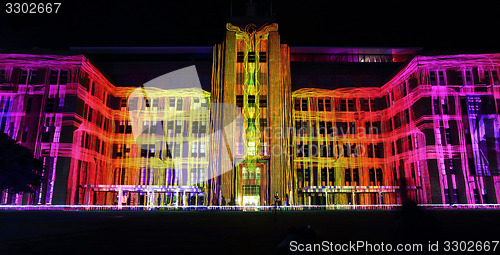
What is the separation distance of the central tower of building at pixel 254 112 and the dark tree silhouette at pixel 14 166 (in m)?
19.8

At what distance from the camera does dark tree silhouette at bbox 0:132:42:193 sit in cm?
2559

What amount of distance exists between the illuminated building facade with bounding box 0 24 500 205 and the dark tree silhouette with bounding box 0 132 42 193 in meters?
9.64

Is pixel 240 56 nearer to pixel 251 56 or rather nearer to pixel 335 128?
pixel 251 56

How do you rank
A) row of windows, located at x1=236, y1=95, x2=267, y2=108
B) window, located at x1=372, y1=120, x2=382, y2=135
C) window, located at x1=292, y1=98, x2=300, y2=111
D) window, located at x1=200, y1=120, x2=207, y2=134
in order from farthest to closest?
window, located at x1=292, y1=98, x2=300, y2=111
window, located at x1=372, y1=120, x2=382, y2=135
window, located at x1=200, y1=120, x2=207, y2=134
row of windows, located at x1=236, y1=95, x2=267, y2=108

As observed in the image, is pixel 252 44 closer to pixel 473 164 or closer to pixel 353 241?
pixel 473 164

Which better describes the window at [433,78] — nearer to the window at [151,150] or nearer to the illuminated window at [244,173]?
the illuminated window at [244,173]

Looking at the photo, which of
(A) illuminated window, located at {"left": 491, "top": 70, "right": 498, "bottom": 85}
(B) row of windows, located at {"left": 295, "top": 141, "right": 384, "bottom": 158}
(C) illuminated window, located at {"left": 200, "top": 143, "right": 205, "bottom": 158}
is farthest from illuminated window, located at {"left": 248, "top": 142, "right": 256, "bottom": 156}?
(A) illuminated window, located at {"left": 491, "top": 70, "right": 498, "bottom": 85}

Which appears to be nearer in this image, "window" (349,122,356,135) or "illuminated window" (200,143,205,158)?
"illuminated window" (200,143,205,158)

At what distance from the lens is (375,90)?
5081cm

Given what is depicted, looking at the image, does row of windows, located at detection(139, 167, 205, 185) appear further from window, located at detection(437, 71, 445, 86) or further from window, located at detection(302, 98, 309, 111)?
window, located at detection(437, 71, 445, 86)

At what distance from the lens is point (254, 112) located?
4472 centimetres

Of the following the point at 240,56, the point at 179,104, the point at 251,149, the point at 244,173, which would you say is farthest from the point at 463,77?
the point at 179,104

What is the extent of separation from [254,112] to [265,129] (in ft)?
9.39

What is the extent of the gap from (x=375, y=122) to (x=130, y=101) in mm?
A: 37709
